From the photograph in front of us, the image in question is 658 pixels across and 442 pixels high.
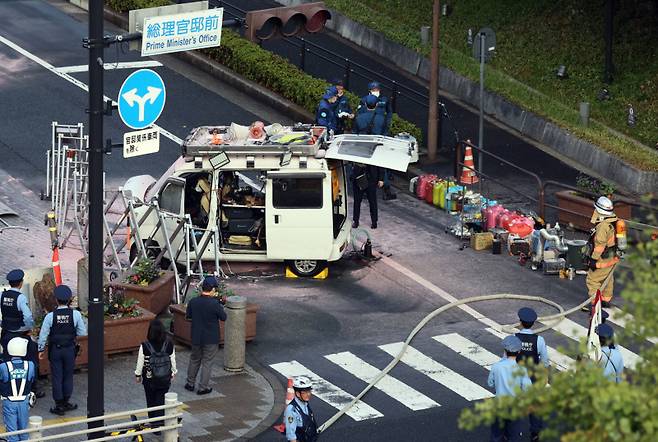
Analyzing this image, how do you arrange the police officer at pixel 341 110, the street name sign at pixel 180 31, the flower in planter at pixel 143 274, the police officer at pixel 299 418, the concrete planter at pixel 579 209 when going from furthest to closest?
1. the police officer at pixel 341 110
2. the concrete planter at pixel 579 209
3. the flower in planter at pixel 143 274
4. the street name sign at pixel 180 31
5. the police officer at pixel 299 418

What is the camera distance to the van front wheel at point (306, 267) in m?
25.9

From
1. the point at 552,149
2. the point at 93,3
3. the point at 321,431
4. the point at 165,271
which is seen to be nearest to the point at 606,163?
the point at 552,149

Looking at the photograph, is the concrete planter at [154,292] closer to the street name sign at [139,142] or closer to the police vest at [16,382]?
the police vest at [16,382]

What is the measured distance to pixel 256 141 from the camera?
25.7 meters

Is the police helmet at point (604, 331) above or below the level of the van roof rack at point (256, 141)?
below

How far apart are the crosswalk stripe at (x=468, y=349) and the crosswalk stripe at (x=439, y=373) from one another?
55 centimetres

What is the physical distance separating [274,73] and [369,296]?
10838mm

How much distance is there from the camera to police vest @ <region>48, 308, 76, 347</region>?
20.3 meters

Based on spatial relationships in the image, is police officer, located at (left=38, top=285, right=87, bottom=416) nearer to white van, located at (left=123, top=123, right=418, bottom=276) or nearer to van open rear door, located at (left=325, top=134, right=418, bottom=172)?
white van, located at (left=123, top=123, right=418, bottom=276)

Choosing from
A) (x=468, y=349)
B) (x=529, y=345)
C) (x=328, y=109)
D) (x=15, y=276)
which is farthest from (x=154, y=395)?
(x=328, y=109)

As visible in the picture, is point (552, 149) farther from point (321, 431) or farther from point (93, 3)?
point (93, 3)

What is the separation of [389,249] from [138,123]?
384 inches

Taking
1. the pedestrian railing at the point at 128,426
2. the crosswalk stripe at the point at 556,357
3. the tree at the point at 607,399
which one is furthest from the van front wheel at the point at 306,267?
the tree at the point at 607,399

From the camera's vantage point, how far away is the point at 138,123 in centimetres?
1859
